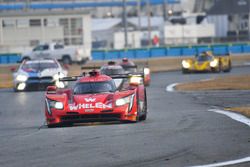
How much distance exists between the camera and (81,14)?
72062mm

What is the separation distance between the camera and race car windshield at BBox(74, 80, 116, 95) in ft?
65.6

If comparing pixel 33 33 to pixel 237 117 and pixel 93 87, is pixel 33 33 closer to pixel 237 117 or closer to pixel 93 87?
pixel 93 87

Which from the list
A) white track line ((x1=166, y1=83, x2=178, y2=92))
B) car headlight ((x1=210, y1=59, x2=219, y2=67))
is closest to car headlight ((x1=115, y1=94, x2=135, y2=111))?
white track line ((x1=166, y1=83, x2=178, y2=92))

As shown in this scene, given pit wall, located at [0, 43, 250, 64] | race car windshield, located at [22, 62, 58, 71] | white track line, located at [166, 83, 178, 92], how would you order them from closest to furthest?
white track line, located at [166, 83, 178, 92], race car windshield, located at [22, 62, 58, 71], pit wall, located at [0, 43, 250, 64]

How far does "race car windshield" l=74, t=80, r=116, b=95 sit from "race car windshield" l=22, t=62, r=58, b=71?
16901 mm

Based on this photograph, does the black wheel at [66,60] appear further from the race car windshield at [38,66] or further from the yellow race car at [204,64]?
the race car windshield at [38,66]

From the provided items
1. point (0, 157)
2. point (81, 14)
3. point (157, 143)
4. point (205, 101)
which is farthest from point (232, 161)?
point (81, 14)

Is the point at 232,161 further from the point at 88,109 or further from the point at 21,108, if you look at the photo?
the point at 21,108

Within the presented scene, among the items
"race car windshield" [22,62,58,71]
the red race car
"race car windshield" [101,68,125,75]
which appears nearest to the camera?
the red race car

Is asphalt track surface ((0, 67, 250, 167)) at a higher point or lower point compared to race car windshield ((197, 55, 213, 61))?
higher

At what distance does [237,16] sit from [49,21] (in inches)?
1108

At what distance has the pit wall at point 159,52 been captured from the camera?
68869 mm

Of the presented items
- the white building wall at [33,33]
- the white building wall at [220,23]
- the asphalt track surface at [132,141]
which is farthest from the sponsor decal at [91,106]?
the white building wall at [220,23]

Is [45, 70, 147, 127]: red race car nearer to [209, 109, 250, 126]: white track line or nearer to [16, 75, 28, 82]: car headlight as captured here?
[209, 109, 250, 126]: white track line
